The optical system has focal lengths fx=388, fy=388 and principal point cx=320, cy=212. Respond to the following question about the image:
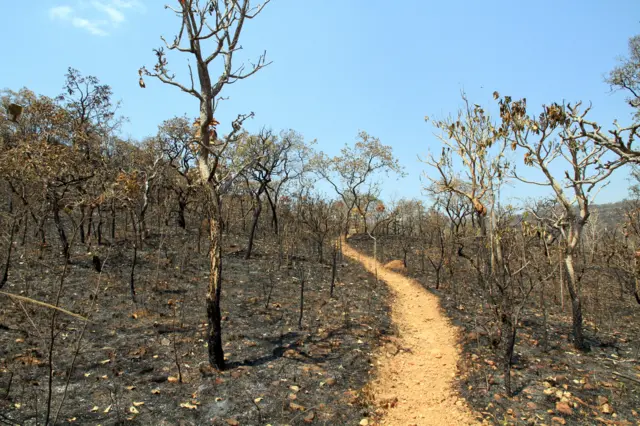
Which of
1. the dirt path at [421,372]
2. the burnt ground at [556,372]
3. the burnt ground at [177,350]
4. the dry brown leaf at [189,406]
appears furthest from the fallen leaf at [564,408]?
the dry brown leaf at [189,406]

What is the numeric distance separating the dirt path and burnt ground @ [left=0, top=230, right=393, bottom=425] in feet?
1.68

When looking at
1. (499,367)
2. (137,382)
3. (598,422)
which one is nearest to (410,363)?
(499,367)

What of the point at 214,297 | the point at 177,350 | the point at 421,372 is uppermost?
the point at 214,297

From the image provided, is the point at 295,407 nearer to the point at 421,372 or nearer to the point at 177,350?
the point at 177,350

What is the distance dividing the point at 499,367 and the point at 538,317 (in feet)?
19.5

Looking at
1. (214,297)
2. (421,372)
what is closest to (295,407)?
(214,297)

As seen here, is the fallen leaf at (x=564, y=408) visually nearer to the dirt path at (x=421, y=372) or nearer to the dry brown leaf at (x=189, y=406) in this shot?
the dirt path at (x=421, y=372)

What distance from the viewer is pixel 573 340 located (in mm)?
10562

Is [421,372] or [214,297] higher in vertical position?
[214,297]

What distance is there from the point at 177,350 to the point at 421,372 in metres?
5.77

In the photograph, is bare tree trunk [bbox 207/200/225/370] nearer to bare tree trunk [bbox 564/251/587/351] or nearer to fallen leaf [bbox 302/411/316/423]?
fallen leaf [bbox 302/411/316/423]

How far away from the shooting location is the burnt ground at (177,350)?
6.67m

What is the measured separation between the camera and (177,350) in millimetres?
8875

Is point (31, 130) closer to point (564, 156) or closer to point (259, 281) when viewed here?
point (259, 281)
